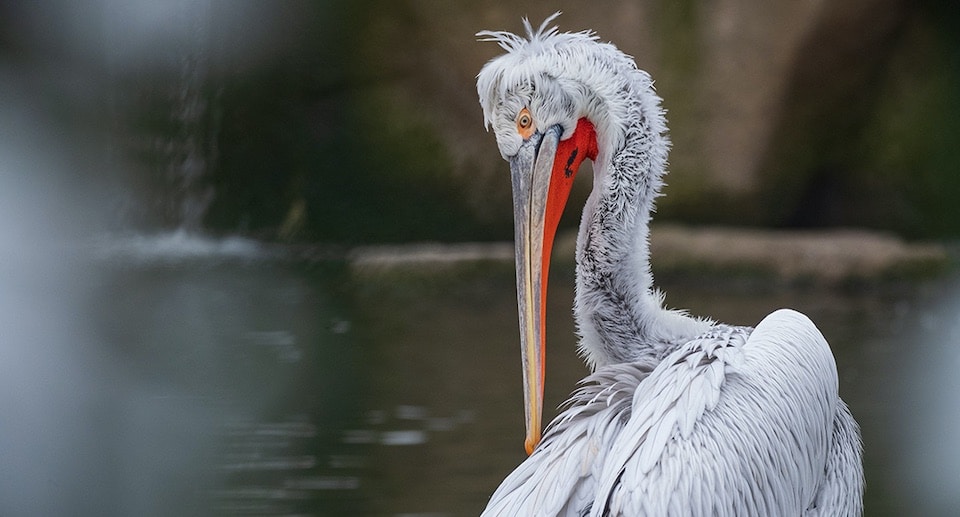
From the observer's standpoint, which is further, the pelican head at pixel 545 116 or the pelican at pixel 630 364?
the pelican head at pixel 545 116

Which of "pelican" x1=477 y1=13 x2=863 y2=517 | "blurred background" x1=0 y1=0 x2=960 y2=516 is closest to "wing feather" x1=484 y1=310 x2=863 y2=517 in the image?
"pelican" x1=477 y1=13 x2=863 y2=517

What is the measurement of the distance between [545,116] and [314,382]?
11.4 feet

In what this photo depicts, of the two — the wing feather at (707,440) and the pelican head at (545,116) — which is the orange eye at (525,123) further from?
the wing feather at (707,440)

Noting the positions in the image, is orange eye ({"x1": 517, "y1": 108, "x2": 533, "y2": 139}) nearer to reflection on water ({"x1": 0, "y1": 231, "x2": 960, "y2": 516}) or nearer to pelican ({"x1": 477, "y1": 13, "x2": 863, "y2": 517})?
pelican ({"x1": 477, "y1": 13, "x2": 863, "y2": 517})

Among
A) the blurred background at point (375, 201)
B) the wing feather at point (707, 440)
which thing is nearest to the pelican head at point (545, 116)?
the wing feather at point (707, 440)

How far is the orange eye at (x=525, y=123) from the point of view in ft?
7.52

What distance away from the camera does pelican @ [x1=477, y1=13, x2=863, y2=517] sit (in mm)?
1961

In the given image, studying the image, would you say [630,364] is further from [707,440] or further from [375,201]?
[375,201]

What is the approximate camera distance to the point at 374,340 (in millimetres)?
6320

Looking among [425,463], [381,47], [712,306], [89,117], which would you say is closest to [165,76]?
[89,117]

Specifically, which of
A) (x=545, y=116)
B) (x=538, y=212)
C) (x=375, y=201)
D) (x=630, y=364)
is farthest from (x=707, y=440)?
(x=375, y=201)

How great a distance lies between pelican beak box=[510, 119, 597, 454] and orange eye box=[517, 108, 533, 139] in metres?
0.01

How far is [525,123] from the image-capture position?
2303mm

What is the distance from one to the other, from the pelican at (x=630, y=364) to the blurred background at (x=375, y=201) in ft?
8.77
